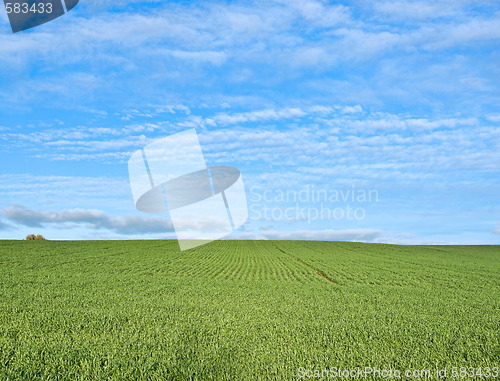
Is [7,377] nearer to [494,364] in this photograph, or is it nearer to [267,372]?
[267,372]

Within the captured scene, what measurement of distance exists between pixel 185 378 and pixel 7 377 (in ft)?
10.2

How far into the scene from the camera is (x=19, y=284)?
63.1ft

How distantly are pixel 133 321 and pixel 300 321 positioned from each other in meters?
4.71

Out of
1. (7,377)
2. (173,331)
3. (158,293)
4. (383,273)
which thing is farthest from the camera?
(383,273)

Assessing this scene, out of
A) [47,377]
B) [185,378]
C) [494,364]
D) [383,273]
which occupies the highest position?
[47,377]

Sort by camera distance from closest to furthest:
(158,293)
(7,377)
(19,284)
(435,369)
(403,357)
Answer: (7,377)
(435,369)
(403,357)
(158,293)
(19,284)

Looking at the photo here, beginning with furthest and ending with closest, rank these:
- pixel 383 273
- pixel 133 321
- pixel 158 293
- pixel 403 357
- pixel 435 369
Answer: pixel 383 273, pixel 158 293, pixel 133 321, pixel 403 357, pixel 435 369

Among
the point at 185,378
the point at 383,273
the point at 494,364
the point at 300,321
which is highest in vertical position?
the point at 185,378

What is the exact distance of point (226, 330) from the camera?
9.49 meters

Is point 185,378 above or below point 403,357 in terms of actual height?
above

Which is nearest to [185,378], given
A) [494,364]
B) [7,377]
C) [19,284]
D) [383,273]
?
[7,377]

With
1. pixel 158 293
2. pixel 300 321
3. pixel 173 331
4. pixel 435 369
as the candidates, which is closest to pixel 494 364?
pixel 435 369

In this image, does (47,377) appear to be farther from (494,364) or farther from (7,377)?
(494,364)

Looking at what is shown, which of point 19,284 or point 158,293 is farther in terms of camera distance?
point 19,284
